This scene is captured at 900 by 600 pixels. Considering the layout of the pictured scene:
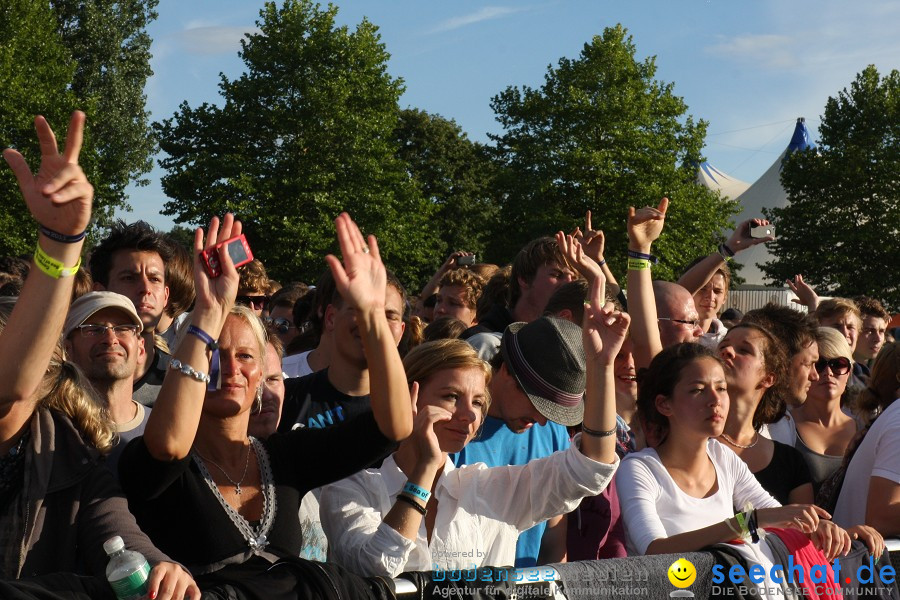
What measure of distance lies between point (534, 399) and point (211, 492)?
1.44 meters

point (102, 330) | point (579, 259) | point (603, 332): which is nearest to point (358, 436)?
point (603, 332)

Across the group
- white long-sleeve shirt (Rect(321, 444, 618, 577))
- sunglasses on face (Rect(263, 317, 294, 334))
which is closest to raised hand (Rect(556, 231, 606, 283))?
white long-sleeve shirt (Rect(321, 444, 618, 577))

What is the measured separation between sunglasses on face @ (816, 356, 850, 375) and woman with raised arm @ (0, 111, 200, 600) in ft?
13.4

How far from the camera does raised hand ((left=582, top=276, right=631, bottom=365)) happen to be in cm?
335

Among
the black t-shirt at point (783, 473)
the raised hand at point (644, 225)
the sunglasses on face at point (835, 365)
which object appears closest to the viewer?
the black t-shirt at point (783, 473)

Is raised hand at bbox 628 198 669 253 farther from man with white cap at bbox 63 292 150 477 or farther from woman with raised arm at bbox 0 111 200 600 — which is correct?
woman with raised arm at bbox 0 111 200 600

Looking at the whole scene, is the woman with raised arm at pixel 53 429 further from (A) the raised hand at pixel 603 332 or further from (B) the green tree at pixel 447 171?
(B) the green tree at pixel 447 171

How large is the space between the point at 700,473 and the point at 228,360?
1.91m

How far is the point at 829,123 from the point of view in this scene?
34719 millimetres

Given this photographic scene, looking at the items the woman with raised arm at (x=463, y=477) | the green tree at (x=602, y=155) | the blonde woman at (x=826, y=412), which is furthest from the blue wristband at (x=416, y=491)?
the green tree at (x=602, y=155)

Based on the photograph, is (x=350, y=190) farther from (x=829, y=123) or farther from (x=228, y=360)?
(x=228, y=360)

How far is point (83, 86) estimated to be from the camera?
3506 centimetres

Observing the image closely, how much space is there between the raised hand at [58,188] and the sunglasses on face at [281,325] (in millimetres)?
4994

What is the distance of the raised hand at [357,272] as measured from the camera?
278 centimetres
